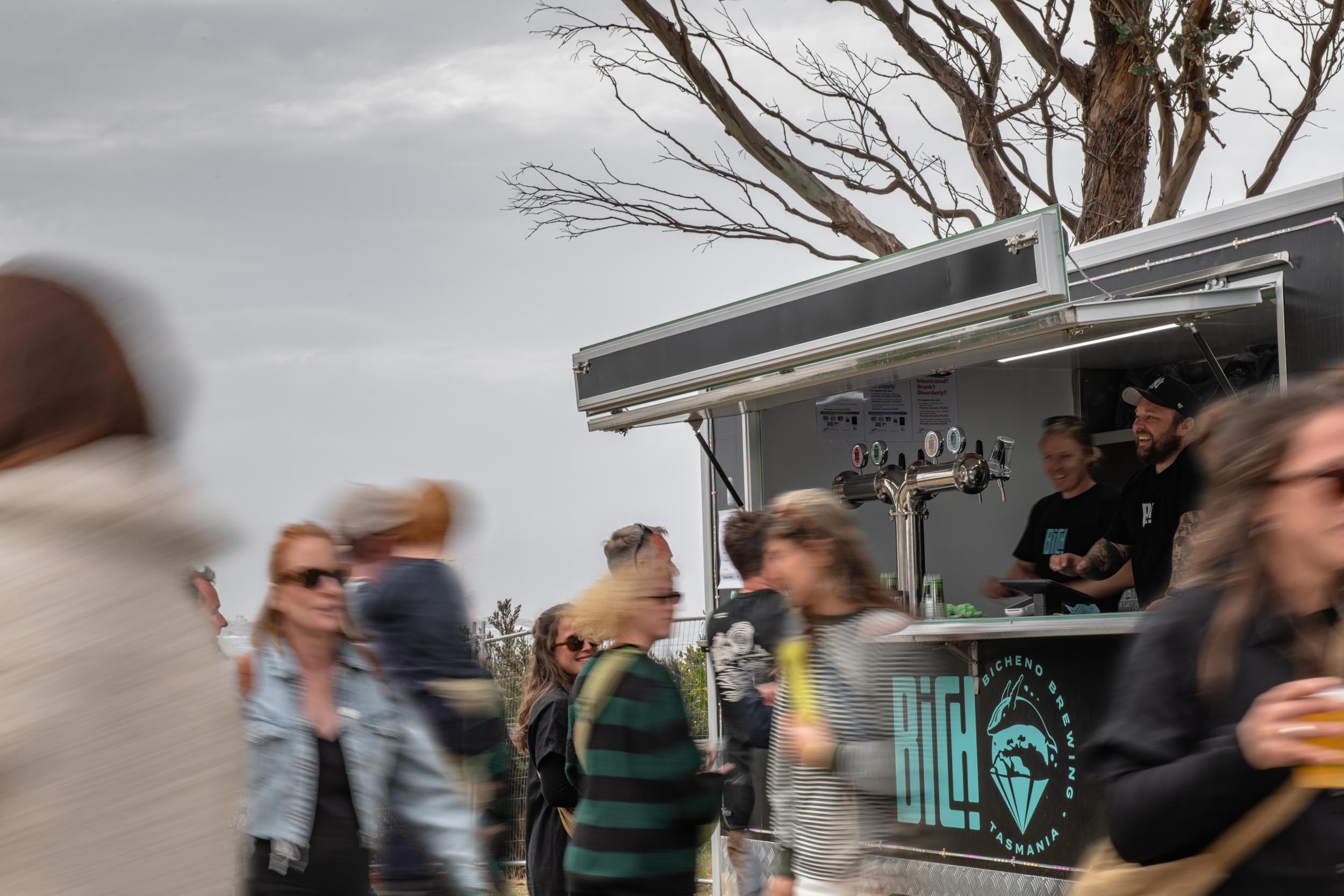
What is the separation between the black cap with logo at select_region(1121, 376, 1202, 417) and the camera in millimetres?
6316

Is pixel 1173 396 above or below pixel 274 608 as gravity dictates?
above

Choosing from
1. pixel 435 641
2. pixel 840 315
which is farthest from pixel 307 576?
pixel 840 315

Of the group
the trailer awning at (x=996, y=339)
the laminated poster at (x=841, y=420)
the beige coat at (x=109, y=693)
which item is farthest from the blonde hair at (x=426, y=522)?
the laminated poster at (x=841, y=420)

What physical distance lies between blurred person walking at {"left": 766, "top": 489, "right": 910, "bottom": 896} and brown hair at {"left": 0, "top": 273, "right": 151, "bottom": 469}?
91.8 inches

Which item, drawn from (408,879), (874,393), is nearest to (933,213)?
(874,393)

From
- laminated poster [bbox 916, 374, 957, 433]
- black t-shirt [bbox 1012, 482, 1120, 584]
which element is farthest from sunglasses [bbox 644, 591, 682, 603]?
laminated poster [bbox 916, 374, 957, 433]

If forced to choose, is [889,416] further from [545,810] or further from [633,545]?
[545,810]

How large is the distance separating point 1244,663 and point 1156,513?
15.3 ft

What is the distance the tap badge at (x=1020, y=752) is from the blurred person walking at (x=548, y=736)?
1.79m

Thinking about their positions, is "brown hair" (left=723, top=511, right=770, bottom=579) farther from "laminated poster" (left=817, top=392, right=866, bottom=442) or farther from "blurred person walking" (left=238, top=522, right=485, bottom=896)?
"laminated poster" (left=817, top=392, right=866, bottom=442)

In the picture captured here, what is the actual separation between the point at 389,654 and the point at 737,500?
13.2 ft

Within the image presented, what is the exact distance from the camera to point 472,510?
3.95 m

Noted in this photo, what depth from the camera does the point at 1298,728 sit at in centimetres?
150

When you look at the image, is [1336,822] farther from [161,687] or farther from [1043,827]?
[1043,827]
